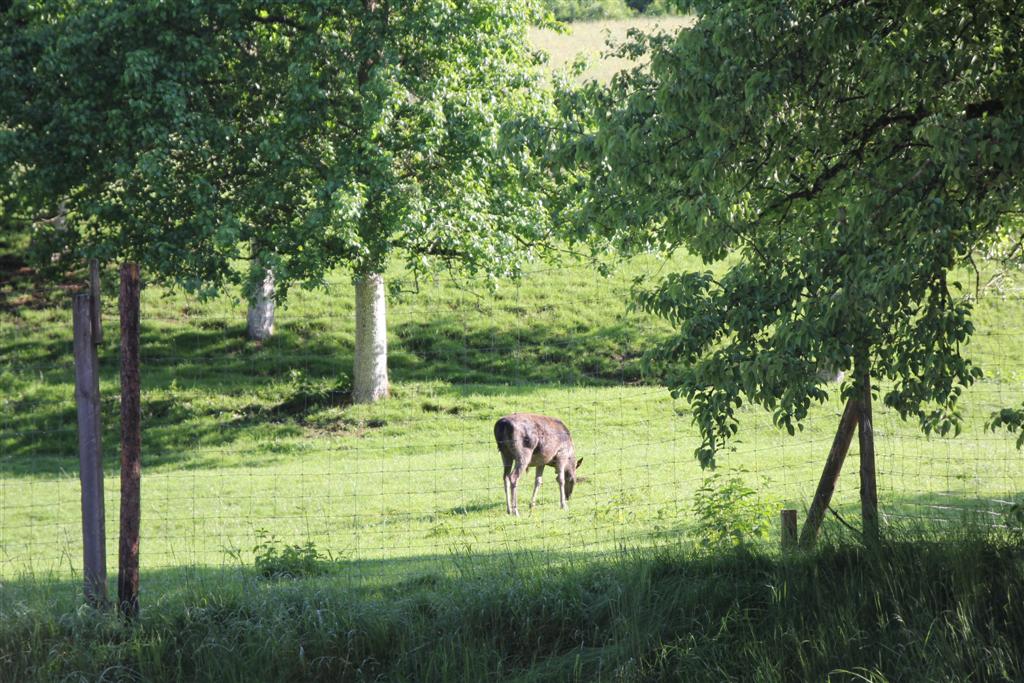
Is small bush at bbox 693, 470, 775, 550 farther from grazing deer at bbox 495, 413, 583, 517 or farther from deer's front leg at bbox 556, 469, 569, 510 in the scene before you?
grazing deer at bbox 495, 413, 583, 517

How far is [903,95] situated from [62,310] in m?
27.4

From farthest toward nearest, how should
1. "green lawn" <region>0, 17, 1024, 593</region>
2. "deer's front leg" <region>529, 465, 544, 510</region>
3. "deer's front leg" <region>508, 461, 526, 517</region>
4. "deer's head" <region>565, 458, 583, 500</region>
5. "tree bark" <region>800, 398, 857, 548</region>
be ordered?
1. "deer's head" <region>565, 458, 583, 500</region>
2. "deer's front leg" <region>529, 465, 544, 510</region>
3. "deer's front leg" <region>508, 461, 526, 517</region>
4. "green lawn" <region>0, 17, 1024, 593</region>
5. "tree bark" <region>800, 398, 857, 548</region>

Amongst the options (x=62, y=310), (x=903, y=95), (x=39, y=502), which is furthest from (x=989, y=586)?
(x=62, y=310)

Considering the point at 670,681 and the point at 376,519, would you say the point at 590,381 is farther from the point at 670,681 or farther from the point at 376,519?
the point at 670,681

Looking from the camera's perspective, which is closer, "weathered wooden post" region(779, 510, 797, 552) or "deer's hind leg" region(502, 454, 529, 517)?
"weathered wooden post" region(779, 510, 797, 552)

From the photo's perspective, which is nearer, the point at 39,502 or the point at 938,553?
the point at 938,553

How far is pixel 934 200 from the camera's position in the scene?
6.54 meters

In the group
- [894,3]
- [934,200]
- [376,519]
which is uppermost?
[894,3]

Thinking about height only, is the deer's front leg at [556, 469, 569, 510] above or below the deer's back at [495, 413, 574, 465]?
below

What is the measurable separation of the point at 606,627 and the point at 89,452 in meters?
4.00

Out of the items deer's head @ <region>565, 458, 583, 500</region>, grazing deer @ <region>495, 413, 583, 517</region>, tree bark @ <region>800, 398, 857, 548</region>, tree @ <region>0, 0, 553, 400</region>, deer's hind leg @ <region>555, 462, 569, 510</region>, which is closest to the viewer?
tree bark @ <region>800, 398, 857, 548</region>

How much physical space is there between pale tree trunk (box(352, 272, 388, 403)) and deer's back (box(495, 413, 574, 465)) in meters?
7.44

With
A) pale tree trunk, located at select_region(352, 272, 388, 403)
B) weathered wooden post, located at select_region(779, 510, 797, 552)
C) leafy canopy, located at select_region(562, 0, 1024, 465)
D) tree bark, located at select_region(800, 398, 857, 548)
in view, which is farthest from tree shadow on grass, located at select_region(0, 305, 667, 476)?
leafy canopy, located at select_region(562, 0, 1024, 465)

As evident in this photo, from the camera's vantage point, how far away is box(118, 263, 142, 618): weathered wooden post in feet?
23.8
